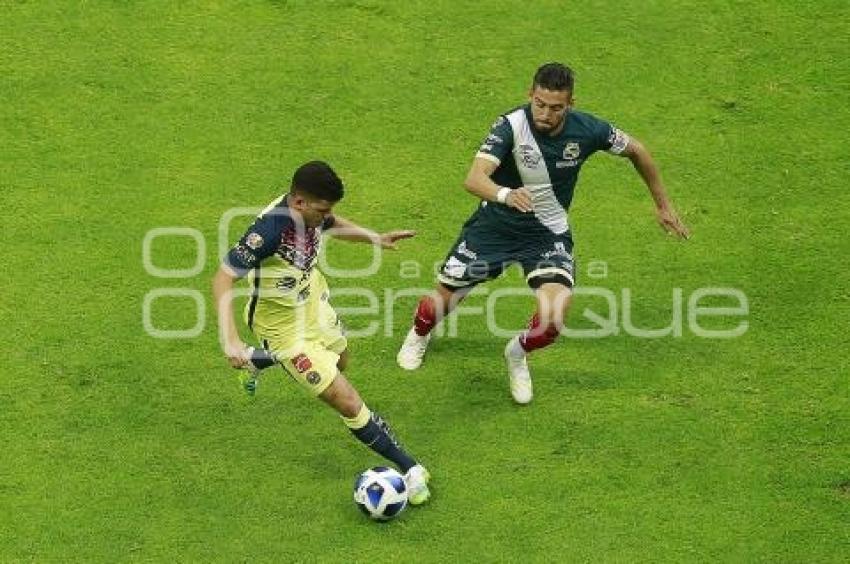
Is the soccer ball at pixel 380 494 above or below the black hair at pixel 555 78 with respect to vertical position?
below

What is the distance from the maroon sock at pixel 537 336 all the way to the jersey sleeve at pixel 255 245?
7.03 ft

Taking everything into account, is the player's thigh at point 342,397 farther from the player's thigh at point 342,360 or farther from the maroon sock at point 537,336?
the maroon sock at point 537,336

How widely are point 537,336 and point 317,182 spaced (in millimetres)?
2253

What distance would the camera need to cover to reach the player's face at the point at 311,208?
9945 mm

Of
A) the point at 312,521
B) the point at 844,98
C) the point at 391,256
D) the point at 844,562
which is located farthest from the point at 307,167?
the point at 844,98

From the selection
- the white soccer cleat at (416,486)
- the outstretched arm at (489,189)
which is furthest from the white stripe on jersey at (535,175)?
the white soccer cleat at (416,486)

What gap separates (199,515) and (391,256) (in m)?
3.27

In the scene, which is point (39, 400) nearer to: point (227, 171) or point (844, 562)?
point (227, 171)

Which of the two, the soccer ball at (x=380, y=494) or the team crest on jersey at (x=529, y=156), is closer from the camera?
the soccer ball at (x=380, y=494)

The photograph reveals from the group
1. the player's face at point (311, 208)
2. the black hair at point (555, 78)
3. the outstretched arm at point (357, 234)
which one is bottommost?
the outstretched arm at point (357, 234)

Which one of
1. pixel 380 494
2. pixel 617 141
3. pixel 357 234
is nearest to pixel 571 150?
pixel 617 141

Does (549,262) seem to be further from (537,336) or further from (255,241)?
(255,241)

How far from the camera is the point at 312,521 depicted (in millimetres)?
10375

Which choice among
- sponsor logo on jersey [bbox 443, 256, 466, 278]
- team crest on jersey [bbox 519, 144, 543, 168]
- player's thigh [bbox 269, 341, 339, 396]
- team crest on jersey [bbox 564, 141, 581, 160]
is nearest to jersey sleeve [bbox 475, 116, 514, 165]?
team crest on jersey [bbox 519, 144, 543, 168]
